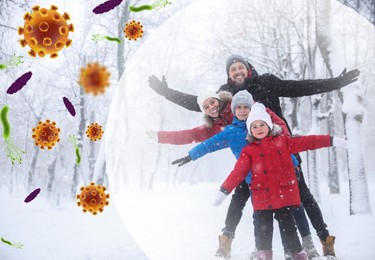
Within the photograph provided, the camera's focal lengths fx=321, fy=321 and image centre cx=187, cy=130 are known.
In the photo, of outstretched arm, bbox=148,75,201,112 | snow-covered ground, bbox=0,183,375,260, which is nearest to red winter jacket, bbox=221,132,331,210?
snow-covered ground, bbox=0,183,375,260

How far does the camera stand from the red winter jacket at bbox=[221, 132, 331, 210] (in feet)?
7.36

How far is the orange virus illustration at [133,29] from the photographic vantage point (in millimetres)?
2461

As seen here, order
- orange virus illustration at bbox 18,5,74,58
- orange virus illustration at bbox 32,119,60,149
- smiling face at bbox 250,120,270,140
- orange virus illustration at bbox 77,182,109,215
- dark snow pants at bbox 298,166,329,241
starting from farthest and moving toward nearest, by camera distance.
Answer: dark snow pants at bbox 298,166,329,241 → smiling face at bbox 250,120,270,140 → orange virus illustration at bbox 32,119,60,149 → orange virus illustration at bbox 77,182,109,215 → orange virus illustration at bbox 18,5,74,58

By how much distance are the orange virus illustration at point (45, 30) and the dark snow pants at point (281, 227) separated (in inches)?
67.1

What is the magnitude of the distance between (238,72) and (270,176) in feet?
2.85

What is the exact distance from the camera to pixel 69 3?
263 cm

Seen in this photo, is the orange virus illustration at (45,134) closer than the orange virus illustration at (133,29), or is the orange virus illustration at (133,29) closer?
the orange virus illustration at (45,134)

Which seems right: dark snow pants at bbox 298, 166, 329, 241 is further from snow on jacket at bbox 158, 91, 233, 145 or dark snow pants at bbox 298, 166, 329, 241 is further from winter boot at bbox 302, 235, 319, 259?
snow on jacket at bbox 158, 91, 233, 145

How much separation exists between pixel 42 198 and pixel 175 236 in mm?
3045

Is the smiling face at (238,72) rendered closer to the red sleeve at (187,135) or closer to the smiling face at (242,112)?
the smiling face at (242,112)

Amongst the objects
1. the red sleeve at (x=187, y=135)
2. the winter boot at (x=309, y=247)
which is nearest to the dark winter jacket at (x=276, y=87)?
the red sleeve at (x=187, y=135)

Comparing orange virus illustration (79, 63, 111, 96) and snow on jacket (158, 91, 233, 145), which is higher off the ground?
orange virus illustration (79, 63, 111, 96)

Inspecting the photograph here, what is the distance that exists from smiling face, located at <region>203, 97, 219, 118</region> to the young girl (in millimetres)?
363

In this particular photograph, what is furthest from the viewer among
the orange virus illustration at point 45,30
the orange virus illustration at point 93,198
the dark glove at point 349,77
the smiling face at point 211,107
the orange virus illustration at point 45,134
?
the smiling face at point 211,107
